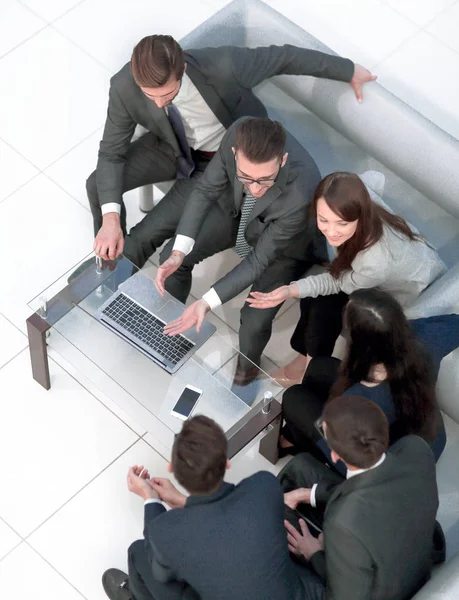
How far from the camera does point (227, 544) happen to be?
255 centimetres

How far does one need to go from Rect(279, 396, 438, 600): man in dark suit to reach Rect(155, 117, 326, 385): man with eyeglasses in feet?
2.56

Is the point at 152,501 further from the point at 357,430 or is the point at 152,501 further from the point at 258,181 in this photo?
the point at 258,181

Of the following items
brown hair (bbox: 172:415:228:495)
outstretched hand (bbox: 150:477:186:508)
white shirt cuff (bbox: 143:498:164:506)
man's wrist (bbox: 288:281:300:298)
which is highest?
brown hair (bbox: 172:415:228:495)

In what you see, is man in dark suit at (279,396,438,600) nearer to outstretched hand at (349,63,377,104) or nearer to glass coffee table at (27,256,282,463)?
glass coffee table at (27,256,282,463)

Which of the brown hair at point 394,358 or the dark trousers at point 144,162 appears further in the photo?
the dark trousers at point 144,162

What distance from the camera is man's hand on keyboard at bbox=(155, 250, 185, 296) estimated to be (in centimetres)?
344

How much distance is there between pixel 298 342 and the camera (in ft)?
12.1

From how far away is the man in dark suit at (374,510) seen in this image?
2.61 metres

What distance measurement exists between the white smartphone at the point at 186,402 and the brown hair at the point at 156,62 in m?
1.07

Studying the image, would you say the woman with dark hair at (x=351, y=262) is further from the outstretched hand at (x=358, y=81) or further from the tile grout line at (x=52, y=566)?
the tile grout line at (x=52, y=566)

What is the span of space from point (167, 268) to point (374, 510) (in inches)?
49.6

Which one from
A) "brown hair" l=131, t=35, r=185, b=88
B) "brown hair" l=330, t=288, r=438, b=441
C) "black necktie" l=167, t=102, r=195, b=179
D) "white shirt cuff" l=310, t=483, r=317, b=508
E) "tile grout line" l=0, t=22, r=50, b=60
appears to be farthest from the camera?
"tile grout line" l=0, t=22, r=50, b=60

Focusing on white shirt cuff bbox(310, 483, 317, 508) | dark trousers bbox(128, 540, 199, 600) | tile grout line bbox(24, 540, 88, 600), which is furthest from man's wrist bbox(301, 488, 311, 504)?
tile grout line bbox(24, 540, 88, 600)

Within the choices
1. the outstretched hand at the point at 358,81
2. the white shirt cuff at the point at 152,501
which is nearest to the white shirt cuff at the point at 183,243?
the outstretched hand at the point at 358,81
